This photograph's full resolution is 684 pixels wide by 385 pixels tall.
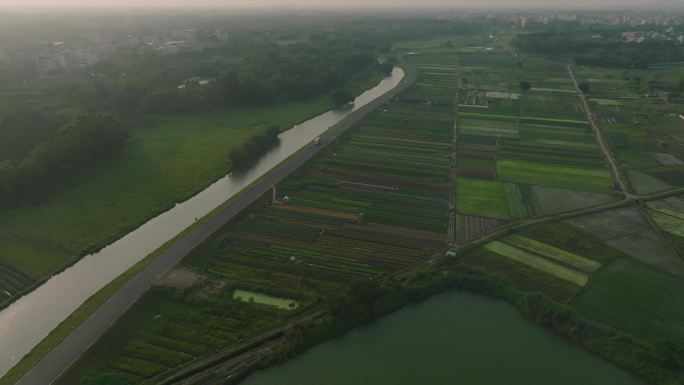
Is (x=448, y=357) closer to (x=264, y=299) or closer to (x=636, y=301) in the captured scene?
(x=264, y=299)

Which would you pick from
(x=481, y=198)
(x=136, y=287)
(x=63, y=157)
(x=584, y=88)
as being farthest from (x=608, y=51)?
(x=136, y=287)

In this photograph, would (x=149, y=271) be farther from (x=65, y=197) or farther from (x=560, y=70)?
(x=560, y=70)

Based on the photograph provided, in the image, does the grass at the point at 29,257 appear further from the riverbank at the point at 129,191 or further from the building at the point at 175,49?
the building at the point at 175,49

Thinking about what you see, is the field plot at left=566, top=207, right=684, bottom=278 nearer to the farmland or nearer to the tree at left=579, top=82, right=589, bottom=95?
the farmland

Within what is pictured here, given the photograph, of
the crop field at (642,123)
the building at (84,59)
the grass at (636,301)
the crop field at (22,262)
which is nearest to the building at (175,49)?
the building at (84,59)

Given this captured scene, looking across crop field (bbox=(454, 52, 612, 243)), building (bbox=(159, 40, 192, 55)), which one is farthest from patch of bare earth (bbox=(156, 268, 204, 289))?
building (bbox=(159, 40, 192, 55))
